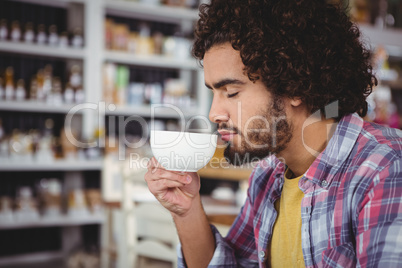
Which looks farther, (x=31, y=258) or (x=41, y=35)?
(x=31, y=258)

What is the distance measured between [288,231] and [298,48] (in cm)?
44

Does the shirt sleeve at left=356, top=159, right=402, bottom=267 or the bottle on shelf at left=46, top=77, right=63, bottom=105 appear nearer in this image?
the shirt sleeve at left=356, top=159, right=402, bottom=267

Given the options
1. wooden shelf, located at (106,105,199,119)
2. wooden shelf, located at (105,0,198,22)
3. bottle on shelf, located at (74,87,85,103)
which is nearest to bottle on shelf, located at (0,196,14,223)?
bottle on shelf, located at (74,87,85,103)

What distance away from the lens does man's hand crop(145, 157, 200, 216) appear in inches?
35.0

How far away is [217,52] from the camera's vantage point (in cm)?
97

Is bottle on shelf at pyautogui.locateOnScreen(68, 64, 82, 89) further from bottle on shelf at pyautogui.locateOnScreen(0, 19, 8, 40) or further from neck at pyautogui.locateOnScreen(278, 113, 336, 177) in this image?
neck at pyautogui.locateOnScreen(278, 113, 336, 177)

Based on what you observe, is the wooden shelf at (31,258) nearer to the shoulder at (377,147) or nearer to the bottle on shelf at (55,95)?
the bottle on shelf at (55,95)

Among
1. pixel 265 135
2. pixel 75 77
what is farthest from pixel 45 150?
pixel 265 135

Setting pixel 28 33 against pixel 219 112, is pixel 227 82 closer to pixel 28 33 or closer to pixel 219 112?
pixel 219 112

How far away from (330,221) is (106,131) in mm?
2928

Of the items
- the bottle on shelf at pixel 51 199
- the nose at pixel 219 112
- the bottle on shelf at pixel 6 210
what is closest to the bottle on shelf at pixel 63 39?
the bottle on shelf at pixel 51 199

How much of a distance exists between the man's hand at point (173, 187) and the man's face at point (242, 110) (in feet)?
0.46

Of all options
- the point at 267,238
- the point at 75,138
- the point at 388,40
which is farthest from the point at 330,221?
the point at 388,40

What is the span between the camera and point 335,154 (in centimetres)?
82
